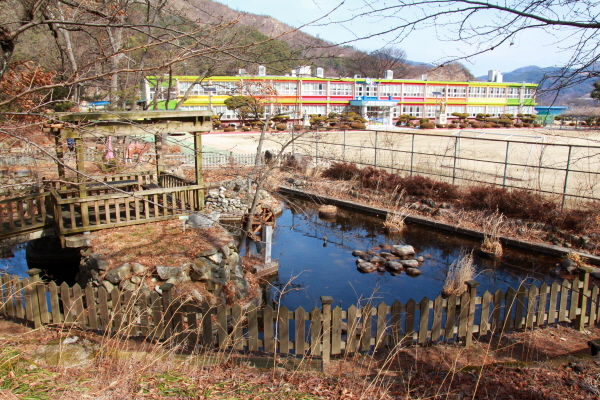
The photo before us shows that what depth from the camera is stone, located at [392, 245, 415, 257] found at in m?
11.8

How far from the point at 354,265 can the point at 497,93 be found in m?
62.3

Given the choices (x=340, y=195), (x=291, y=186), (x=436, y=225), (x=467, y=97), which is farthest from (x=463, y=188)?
(x=467, y=97)

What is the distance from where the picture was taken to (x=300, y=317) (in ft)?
18.9

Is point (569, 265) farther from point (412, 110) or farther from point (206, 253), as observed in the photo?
point (412, 110)

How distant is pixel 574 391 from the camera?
454 centimetres

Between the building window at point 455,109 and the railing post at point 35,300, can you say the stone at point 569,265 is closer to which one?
the railing post at point 35,300

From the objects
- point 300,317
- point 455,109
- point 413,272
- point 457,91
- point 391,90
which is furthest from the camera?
point 455,109

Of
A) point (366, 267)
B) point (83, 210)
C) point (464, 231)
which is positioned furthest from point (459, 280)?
point (83, 210)

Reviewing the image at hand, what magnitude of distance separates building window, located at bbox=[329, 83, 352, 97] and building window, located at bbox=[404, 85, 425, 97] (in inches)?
307

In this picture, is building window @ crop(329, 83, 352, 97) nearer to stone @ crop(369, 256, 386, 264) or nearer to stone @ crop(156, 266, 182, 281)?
stone @ crop(369, 256, 386, 264)

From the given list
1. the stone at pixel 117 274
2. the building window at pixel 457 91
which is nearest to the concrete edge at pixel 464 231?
the stone at pixel 117 274

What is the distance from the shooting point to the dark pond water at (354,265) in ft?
31.1

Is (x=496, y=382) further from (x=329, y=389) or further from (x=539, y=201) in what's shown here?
(x=539, y=201)

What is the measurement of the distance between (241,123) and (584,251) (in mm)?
41034
